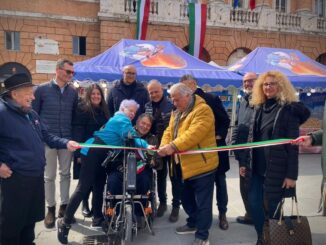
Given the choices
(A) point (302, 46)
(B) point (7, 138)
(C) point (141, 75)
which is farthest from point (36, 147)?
(A) point (302, 46)

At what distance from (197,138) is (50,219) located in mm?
2348

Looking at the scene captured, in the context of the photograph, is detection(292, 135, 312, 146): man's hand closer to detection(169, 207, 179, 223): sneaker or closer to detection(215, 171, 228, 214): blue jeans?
detection(215, 171, 228, 214): blue jeans

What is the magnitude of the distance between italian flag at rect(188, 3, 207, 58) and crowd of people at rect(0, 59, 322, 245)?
11.8 meters

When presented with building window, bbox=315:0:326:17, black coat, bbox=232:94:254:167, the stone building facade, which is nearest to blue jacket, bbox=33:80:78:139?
black coat, bbox=232:94:254:167

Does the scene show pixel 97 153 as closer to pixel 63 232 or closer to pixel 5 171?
pixel 63 232

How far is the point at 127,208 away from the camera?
3.45 meters

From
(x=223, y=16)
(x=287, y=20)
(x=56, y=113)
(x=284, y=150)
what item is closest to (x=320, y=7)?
(x=287, y=20)

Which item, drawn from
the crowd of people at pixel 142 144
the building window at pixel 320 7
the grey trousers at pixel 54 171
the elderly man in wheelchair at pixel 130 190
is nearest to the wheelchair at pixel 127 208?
the elderly man in wheelchair at pixel 130 190

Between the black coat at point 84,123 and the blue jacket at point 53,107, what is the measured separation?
0.13 m

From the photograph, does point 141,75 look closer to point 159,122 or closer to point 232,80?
point 232,80

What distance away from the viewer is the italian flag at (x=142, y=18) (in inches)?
599

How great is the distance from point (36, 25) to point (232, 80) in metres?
10.2

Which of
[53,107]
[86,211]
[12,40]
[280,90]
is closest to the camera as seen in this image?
[280,90]

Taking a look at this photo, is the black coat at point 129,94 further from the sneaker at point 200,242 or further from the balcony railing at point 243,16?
the balcony railing at point 243,16
